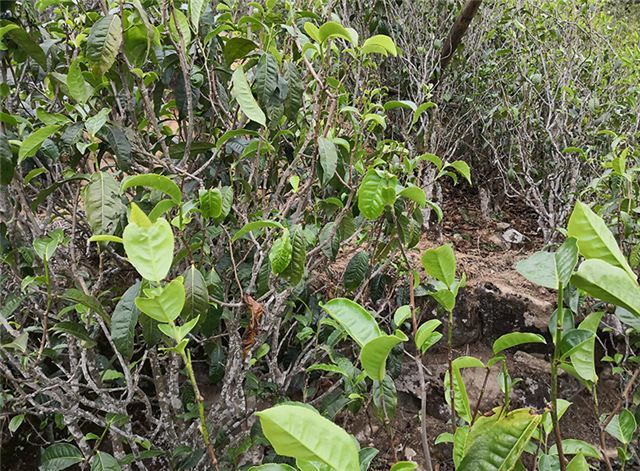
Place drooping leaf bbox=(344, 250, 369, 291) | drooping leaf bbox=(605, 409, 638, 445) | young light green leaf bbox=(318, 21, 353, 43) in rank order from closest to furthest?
drooping leaf bbox=(605, 409, 638, 445) → young light green leaf bbox=(318, 21, 353, 43) → drooping leaf bbox=(344, 250, 369, 291)

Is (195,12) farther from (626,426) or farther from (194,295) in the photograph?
(626,426)

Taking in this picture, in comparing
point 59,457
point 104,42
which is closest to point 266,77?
point 104,42

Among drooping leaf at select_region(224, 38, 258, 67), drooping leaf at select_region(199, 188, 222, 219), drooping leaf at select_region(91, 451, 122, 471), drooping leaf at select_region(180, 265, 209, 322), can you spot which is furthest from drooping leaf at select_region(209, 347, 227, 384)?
drooping leaf at select_region(224, 38, 258, 67)

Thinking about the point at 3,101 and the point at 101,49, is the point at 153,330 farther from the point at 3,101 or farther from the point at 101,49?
the point at 3,101

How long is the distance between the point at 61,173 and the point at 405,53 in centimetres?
326

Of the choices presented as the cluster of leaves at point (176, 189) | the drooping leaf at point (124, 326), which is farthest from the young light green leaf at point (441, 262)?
the drooping leaf at point (124, 326)

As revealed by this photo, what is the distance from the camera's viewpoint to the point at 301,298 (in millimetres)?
1729

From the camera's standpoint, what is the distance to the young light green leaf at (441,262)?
67cm

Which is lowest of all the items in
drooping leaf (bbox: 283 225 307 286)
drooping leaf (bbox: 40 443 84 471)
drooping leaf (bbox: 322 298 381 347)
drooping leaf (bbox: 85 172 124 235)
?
drooping leaf (bbox: 40 443 84 471)

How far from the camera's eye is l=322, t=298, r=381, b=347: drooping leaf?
2.01 feet

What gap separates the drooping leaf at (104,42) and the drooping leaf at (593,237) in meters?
1.17

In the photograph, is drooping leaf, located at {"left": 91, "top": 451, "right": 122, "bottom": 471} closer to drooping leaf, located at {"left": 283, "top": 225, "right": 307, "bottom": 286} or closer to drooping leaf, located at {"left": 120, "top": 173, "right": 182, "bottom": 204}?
drooping leaf, located at {"left": 283, "top": 225, "right": 307, "bottom": 286}

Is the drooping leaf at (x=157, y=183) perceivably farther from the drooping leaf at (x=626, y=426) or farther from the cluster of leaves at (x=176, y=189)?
the drooping leaf at (x=626, y=426)

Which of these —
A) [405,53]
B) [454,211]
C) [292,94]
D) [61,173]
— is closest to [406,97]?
[405,53]
